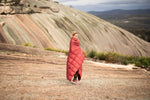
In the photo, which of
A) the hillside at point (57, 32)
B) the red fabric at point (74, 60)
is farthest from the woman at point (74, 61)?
the hillside at point (57, 32)

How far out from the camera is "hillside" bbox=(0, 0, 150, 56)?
24.3 meters

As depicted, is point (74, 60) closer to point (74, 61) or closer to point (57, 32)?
point (74, 61)

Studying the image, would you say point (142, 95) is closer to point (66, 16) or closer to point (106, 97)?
point (106, 97)

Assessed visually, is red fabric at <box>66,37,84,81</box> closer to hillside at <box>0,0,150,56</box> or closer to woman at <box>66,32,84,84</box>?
woman at <box>66,32,84,84</box>

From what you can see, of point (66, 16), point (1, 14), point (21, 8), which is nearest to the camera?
point (1, 14)

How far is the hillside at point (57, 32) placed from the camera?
2433 cm

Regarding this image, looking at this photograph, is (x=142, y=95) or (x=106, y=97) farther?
(x=142, y=95)

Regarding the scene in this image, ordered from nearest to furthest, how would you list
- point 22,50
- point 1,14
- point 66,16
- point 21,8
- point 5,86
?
point 5,86 < point 22,50 < point 1,14 < point 21,8 < point 66,16

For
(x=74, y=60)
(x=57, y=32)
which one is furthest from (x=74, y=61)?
(x=57, y=32)

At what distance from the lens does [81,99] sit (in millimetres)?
4625

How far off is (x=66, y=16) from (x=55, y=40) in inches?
510

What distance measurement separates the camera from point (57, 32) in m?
31.0

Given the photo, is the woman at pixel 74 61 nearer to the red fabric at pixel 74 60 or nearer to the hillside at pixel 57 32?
the red fabric at pixel 74 60

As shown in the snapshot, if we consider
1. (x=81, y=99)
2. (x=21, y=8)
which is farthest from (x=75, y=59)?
(x=21, y=8)
